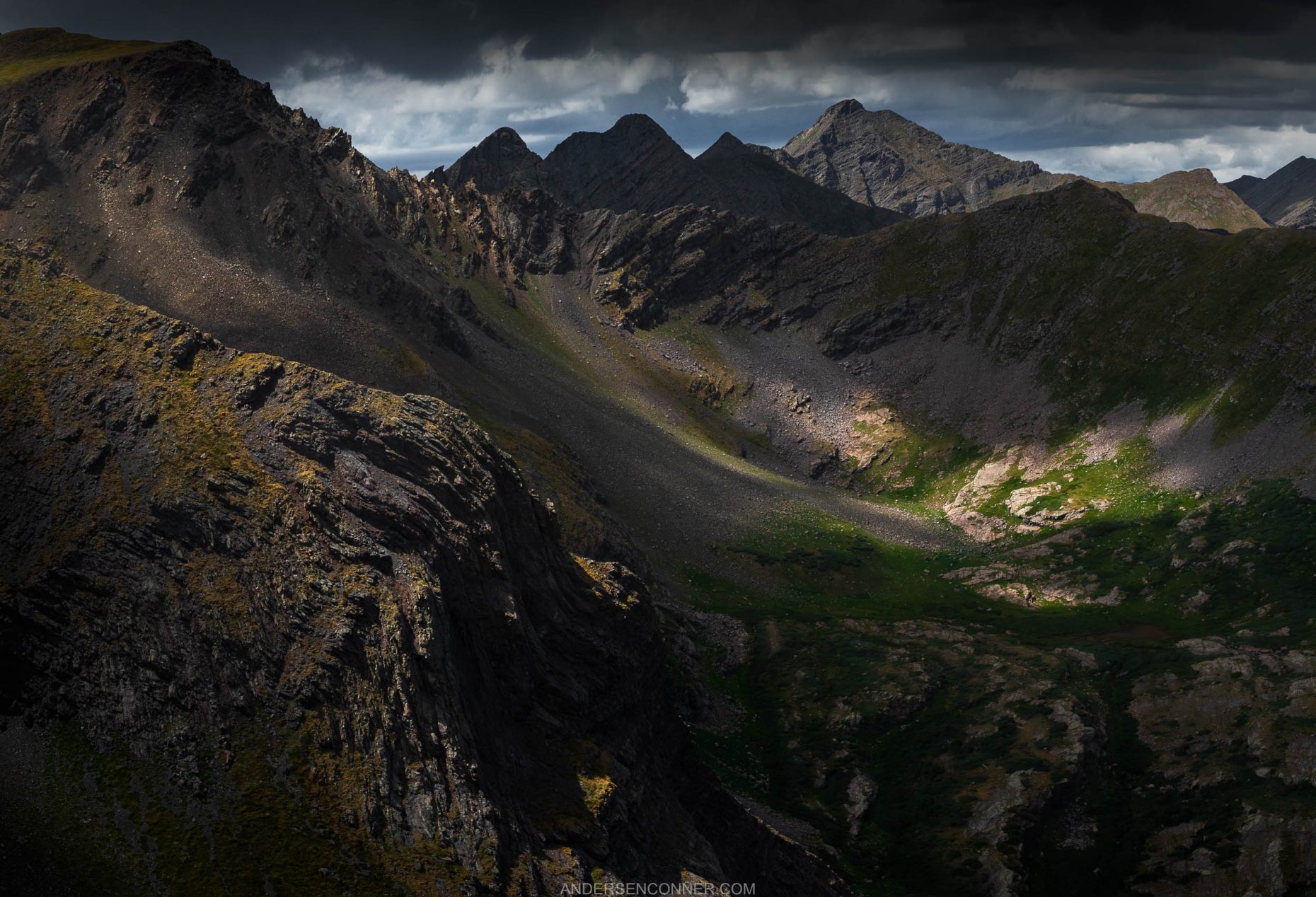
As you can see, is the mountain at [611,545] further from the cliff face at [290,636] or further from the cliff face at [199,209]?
the cliff face at [199,209]

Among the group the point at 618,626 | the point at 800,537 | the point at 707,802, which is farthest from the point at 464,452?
the point at 800,537

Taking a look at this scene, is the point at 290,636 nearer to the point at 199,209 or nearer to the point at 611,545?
the point at 611,545

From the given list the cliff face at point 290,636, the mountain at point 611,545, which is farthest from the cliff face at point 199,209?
the cliff face at point 290,636

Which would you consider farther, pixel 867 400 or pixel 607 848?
pixel 867 400

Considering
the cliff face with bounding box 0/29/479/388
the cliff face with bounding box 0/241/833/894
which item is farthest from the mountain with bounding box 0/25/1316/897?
the cliff face with bounding box 0/29/479/388

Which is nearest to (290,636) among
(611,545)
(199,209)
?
(611,545)

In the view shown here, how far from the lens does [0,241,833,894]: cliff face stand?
27328 millimetres

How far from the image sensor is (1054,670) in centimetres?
7075

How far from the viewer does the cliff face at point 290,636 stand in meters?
→ 27.3

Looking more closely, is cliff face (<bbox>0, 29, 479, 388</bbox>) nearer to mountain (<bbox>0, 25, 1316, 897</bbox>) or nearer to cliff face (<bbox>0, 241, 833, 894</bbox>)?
mountain (<bbox>0, 25, 1316, 897</bbox>)

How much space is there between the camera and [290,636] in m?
30.1

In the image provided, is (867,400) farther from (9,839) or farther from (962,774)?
(9,839)

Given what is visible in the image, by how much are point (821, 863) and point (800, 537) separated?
65.9m

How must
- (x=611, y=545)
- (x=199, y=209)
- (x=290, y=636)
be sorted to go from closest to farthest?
(x=290, y=636) → (x=611, y=545) → (x=199, y=209)
